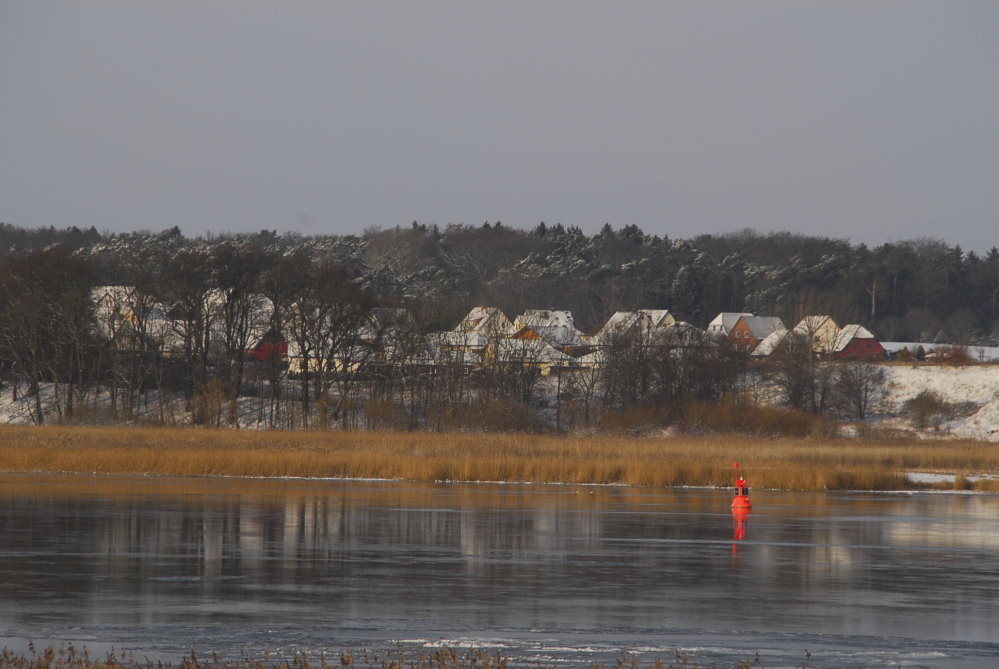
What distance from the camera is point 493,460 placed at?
39188mm

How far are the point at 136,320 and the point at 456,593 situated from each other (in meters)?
58.9

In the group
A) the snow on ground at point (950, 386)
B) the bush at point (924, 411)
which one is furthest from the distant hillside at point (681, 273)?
the bush at point (924, 411)

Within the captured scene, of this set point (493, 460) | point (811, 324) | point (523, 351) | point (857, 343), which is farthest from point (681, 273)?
point (493, 460)

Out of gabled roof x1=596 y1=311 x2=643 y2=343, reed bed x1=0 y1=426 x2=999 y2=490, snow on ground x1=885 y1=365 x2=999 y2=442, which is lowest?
reed bed x1=0 y1=426 x2=999 y2=490

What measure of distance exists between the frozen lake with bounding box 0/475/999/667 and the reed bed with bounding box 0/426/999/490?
8.31 metres

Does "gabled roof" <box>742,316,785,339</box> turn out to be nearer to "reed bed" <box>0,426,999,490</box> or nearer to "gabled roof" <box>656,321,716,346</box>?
"gabled roof" <box>656,321,716,346</box>

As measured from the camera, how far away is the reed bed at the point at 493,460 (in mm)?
38656

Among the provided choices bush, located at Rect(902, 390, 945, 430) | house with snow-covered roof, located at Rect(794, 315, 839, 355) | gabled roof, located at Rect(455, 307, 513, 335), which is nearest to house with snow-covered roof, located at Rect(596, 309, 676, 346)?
gabled roof, located at Rect(455, 307, 513, 335)

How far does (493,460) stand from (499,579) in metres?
21.8

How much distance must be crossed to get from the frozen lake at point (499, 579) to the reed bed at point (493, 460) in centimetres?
831

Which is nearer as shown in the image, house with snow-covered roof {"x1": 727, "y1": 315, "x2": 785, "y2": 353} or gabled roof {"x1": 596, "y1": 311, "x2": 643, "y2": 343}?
gabled roof {"x1": 596, "y1": 311, "x2": 643, "y2": 343}

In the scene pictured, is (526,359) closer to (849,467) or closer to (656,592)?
(849,467)

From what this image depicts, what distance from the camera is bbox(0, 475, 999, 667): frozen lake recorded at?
1287 centimetres

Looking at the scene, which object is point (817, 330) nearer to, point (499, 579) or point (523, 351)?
point (523, 351)
